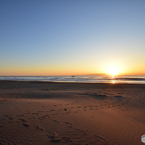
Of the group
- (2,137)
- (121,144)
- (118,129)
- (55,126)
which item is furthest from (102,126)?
(2,137)

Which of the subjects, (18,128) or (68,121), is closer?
(18,128)

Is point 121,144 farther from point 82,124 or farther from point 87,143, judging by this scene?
point 82,124

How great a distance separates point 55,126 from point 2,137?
176cm

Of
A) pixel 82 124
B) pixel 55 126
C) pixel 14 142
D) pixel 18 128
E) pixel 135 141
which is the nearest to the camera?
pixel 14 142

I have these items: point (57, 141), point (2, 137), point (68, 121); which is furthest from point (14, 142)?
point (68, 121)

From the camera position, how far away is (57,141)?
3430 millimetres

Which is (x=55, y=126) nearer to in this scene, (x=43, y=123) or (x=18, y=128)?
(x=43, y=123)

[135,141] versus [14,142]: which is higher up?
[14,142]

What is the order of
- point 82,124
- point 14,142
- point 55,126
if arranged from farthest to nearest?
1. point 82,124
2. point 55,126
3. point 14,142

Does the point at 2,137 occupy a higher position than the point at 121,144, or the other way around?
the point at 2,137

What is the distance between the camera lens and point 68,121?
480 centimetres

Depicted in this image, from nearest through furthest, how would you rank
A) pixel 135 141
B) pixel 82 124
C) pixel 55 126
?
pixel 135 141 < pixel 55 126 < pixel 82 124

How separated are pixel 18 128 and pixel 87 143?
2503 millimetres

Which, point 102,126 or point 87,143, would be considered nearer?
point 87,143
